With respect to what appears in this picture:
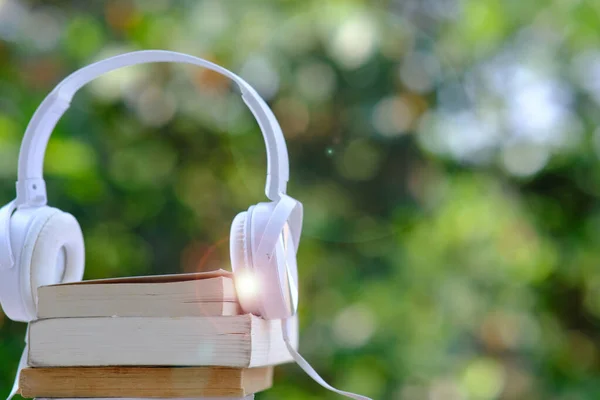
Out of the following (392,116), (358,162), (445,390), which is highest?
(392,116)

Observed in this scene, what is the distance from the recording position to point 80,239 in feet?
1.97

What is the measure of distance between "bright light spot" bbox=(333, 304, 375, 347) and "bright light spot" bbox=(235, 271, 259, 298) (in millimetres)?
1140

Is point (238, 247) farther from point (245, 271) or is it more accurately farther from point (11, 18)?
point (11, 18)

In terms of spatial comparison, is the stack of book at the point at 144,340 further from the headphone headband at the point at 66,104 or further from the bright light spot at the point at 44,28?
the bright light spot at the point at 44,28

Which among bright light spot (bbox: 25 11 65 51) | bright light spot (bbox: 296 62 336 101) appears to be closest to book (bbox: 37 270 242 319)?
bright light spot (bbox: 296 62 336 101)

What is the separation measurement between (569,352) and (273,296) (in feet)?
5.22

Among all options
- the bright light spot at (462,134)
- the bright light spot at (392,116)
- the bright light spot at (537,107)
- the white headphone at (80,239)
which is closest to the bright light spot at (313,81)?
the bright light spot at (392,116)

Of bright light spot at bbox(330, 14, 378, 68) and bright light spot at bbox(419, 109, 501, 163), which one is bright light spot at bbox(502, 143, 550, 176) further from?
bright light spot at bbox(330, 14, 378, 68)

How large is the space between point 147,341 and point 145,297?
30 mm

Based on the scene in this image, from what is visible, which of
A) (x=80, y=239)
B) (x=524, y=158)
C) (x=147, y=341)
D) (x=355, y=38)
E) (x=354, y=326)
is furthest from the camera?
(x=524, y=158)

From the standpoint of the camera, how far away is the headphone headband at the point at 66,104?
1.80 feet

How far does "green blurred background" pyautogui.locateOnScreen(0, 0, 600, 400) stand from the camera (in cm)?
163

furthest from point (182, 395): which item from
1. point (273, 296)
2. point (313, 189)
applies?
point (313, 189)

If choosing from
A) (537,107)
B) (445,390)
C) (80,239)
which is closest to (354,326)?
(445,390)
